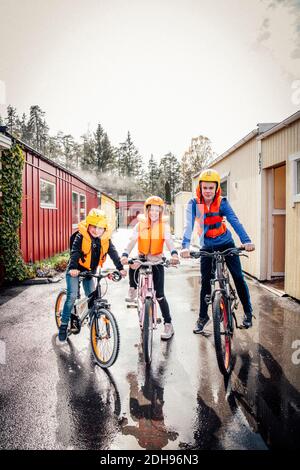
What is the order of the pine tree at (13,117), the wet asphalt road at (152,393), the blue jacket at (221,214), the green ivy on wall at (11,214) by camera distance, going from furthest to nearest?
the pine tree at (13,117) → the green ivy on wall at (11,214) → the blue jacket at (221,214) → the wet asphalt road at (152,393)

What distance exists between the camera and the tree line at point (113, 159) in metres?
54.5

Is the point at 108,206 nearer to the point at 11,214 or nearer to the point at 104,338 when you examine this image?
the point at 11,214

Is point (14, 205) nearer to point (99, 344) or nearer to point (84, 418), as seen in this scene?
point (99, 344)

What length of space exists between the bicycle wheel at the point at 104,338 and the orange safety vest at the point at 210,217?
1.65 metres

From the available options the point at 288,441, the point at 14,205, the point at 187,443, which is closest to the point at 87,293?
the point at 187,443

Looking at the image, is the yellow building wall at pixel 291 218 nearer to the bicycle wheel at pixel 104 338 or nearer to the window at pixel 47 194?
the bicycle wheel at pixel 104 338

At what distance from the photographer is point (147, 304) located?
370cm

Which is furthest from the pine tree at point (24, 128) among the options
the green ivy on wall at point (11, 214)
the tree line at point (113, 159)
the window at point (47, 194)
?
the green ivy on wall at point (11, 214)

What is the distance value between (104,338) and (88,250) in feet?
3.40

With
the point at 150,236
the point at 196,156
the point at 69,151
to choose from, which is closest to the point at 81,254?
the point at 150,236

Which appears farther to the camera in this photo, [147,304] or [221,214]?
[221,214]

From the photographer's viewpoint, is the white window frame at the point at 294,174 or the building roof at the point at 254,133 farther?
the building roof at the point at 254,133

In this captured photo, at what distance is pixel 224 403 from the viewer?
2904 millimetres

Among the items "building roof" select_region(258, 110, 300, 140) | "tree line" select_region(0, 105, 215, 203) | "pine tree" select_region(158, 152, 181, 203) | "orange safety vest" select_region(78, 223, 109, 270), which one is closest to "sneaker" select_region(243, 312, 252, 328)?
"orange safety vest" select_region(78, 223, 109, 270)
